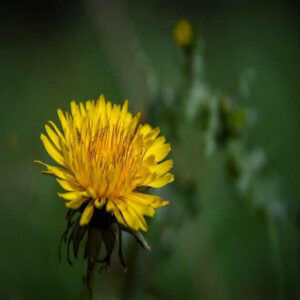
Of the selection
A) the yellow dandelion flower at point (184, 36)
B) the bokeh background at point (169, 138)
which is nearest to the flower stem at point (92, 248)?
the bokeh background at point (169, 138)

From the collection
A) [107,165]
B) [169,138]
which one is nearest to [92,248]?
[107,165]

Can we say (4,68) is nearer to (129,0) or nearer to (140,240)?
(129,0)

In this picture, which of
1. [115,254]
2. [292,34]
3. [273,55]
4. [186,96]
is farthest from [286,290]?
[292,34]

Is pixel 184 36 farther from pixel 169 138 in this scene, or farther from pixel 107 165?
pixel 107 165

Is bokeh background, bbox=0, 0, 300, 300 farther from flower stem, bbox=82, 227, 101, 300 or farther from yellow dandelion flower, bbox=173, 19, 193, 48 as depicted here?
flower stem, bbox=82, 227, 101, 300

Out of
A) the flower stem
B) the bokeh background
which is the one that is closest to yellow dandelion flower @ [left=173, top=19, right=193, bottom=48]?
the bokeh background

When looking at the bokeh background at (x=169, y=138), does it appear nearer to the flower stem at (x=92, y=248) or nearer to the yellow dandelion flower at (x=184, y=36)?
the yellow dandelion flower at (x=184, y=36)
